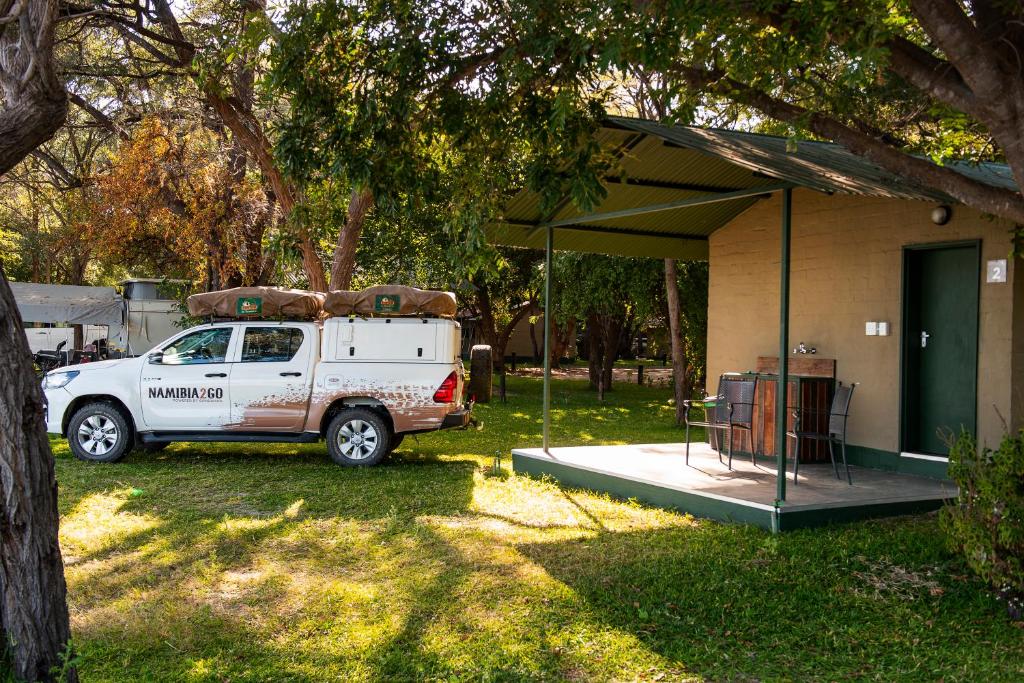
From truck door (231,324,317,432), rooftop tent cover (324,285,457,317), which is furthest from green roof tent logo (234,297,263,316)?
rooftop tent cover (324,285,457,317)

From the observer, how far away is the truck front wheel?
11.1 metres

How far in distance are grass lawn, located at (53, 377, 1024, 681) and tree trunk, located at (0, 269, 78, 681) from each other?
0.78 m

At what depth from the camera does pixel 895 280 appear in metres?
9.52

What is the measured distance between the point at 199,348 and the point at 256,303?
2.93ft

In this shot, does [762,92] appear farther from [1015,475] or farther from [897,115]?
[897,115]

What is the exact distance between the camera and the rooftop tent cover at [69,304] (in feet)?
69.1

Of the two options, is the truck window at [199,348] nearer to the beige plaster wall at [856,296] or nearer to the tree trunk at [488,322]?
the beige plaster wall at [856,296]

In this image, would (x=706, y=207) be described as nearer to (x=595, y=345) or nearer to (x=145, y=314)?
(x=595, y=345)

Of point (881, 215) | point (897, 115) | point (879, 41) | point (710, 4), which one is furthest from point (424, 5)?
point (897, 115)

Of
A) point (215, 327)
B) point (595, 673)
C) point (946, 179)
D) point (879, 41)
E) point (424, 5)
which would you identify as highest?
point (424, 5)

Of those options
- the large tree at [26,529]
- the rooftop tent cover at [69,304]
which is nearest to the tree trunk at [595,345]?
the rooftop tent cover at [69,304]

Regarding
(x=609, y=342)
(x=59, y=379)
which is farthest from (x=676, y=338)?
(x=59, y=379)

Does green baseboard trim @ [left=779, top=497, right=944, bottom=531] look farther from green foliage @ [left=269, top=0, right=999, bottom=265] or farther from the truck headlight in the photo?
the truck headlight

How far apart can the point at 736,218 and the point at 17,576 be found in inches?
381
